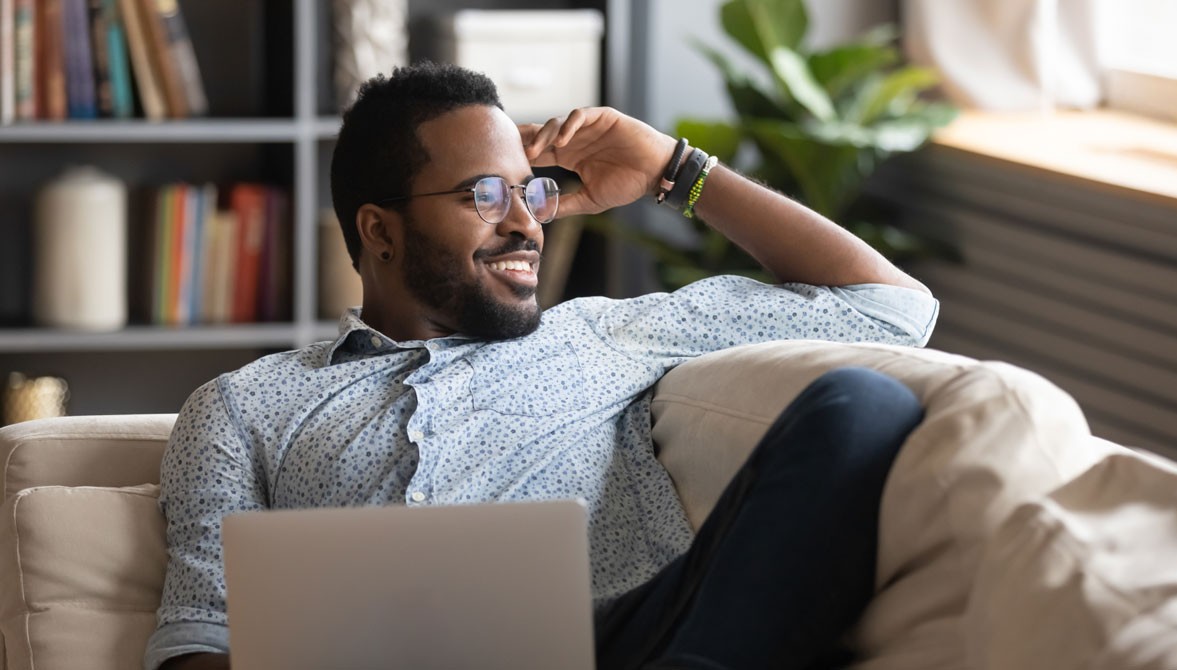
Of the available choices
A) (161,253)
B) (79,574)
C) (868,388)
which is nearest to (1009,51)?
(161,253)

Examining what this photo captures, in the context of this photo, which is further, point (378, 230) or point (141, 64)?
point (141, 64)

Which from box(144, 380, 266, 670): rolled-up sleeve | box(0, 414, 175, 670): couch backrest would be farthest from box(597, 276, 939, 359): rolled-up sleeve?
box(0, 414, 175, 670): couch backrest

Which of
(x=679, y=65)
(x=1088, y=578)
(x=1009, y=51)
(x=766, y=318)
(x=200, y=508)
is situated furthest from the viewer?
(x=679, y=65)

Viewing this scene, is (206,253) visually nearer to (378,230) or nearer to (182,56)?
(182,56)

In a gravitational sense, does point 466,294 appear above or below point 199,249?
above

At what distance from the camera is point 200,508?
1473 millimetres

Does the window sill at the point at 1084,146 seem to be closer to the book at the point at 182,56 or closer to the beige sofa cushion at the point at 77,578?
the book at the point at 182,56

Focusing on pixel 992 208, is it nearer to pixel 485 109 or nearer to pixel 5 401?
pixel 485 109

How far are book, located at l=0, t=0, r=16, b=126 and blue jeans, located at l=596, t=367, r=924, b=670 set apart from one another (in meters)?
2.21

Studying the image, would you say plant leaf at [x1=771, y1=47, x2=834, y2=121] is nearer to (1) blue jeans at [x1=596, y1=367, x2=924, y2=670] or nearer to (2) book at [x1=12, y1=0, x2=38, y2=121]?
(2) book at [x1=12, y1=0, x2=38, y2=121]

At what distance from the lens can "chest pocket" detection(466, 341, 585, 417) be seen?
1.64 m

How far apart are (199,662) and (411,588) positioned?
0.99 feet

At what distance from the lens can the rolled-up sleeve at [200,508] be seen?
141cm

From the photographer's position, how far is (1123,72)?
3.25 metres
